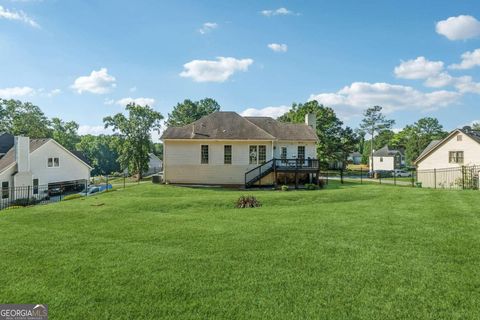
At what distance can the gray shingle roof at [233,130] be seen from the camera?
22.0 metres

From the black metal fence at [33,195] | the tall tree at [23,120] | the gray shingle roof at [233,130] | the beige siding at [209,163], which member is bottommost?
the black metal fence at [33,195]

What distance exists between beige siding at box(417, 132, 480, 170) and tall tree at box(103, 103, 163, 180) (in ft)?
119

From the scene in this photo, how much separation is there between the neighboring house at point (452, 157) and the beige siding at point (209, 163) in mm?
16631

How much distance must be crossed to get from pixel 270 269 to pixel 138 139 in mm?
40991

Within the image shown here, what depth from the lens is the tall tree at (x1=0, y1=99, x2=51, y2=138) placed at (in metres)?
49.5

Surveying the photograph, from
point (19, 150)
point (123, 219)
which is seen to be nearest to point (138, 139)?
point (19, 150)

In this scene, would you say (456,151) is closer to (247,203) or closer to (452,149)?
(452,149)

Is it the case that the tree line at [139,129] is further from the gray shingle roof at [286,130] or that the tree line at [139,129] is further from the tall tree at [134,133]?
the gray shingle roof at [286,130]

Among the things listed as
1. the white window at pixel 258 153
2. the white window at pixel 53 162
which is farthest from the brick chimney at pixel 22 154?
the white window at pixel 258 153

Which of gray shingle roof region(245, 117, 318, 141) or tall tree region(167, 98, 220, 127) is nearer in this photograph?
gray shingle roof region(245, 117, 318, 141)

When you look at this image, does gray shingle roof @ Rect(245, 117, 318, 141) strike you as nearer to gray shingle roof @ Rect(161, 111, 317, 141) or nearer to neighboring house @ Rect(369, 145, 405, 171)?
gray shingle roof @ Rect(161, 111, 317, 141)

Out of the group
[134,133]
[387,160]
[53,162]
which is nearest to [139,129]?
[134,133]

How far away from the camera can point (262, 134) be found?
22.2 m

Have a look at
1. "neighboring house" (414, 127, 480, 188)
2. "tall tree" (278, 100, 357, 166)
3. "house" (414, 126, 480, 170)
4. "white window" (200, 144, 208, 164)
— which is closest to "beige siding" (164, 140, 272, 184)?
"white window" (200, 144, 208, 164)
